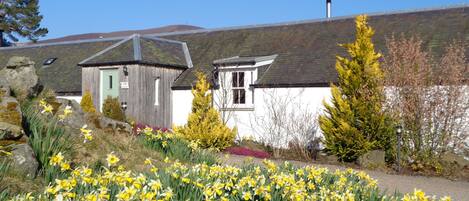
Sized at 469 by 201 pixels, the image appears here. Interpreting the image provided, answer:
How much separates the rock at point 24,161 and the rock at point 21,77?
3047mm

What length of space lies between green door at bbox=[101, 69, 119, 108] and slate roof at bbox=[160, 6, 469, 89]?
2462 millimetres

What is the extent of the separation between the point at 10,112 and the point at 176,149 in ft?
10.3

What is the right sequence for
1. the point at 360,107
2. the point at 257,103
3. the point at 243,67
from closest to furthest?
the point at 360,107 < the point at 257,103 < the point at 243,67

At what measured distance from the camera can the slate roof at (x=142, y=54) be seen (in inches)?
853

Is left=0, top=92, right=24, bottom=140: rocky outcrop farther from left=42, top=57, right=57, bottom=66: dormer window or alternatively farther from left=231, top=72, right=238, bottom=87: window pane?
left=42, top=57, right=57, bottom=66: dormer window

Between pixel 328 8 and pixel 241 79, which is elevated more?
pixel 328 8

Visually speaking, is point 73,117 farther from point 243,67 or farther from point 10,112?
point 243,67

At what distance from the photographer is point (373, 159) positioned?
46.3 feet

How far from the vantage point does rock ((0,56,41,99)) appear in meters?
8.90

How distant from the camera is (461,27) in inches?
753

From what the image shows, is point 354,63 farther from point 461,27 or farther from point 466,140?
point 461,27

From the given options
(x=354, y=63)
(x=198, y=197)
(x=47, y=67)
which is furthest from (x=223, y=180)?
(x=47, y=67)

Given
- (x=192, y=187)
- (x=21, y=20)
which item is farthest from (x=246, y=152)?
(x=21, y=20)

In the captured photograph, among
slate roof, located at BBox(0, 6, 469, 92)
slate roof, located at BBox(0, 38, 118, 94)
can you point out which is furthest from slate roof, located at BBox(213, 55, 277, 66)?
slate roof, located at BBox(0, 38, 118, 94)
